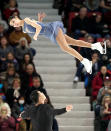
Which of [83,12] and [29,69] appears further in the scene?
[83,12]

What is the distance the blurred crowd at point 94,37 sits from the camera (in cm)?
1330

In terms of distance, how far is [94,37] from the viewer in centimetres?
1540

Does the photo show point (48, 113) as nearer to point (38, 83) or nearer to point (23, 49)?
point (38, 83)

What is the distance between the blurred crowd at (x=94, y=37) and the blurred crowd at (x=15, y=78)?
1.13 metres

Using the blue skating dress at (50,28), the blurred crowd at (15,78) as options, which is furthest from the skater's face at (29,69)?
the blue skating dress at (50,28)

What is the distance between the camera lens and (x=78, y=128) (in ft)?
44.6

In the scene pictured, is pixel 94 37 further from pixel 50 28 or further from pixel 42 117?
pixel 42 117

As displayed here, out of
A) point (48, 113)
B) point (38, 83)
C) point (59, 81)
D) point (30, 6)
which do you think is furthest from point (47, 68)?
point (48, 113)

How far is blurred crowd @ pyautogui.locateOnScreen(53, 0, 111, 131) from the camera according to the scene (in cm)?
1330

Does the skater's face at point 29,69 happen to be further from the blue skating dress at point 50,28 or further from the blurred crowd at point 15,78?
the blue skating dress at point 50,28

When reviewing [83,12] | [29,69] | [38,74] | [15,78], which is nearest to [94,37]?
[83,12]

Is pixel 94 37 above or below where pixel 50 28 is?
below

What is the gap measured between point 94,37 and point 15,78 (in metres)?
2.81

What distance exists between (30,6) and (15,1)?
3.81 feet
